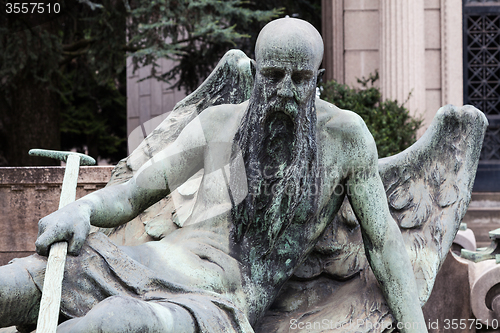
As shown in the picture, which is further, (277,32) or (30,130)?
(30,130)

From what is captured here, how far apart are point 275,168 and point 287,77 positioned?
36cm

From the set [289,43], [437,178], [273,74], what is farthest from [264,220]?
[437,178]

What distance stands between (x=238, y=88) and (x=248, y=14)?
712 cm

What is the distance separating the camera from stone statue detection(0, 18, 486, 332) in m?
2.15

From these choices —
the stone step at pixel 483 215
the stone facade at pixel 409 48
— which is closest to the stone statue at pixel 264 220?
the stone step at pixel 483 215

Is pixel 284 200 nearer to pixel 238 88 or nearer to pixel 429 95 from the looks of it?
pixel 238 88

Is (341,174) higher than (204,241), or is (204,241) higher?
(341,174)

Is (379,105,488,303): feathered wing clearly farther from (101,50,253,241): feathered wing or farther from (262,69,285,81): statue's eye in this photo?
(262,69,285,81): statue's eye

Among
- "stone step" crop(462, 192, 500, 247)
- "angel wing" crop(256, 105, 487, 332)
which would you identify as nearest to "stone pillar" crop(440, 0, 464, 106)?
"stone step" crop(462, 192, 500, 247)

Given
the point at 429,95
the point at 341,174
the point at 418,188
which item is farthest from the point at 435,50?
the point at 341,174

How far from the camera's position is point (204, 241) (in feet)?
8.16

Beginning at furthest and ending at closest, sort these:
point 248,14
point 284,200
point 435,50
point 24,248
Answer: point 248,14 < point 435,50 < point 24,248 < point 284,200

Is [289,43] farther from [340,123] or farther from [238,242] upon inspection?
[238,242]

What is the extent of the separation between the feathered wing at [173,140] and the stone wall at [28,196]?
4.09 ft
